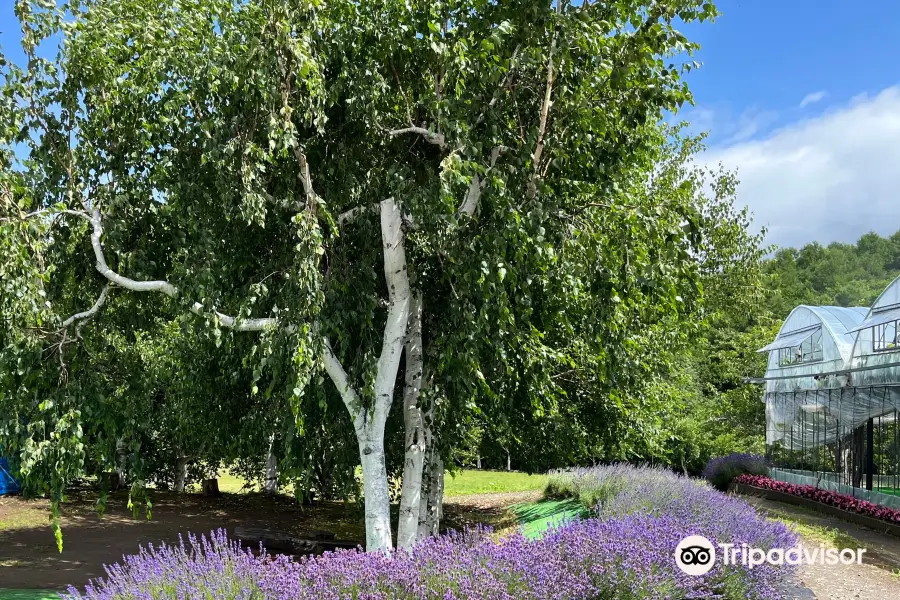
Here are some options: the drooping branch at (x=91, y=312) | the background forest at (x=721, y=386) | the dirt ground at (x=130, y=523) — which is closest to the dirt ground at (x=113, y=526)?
the dirt ground at (x=130, y=523)

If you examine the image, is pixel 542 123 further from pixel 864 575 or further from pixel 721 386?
pixel 721 386

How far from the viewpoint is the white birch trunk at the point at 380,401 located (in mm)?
6996

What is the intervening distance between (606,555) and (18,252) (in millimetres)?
5055

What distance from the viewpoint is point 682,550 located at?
537 centimetres

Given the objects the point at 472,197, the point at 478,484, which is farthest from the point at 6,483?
the point at 472,197

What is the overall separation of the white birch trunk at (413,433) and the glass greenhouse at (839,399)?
35.2ft

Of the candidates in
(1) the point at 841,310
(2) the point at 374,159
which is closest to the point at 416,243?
(2) the point at 374,159

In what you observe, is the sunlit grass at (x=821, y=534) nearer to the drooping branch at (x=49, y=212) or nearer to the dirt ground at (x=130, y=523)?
the dirt ground at (x=130, y=523)

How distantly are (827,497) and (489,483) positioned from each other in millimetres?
→ 11388

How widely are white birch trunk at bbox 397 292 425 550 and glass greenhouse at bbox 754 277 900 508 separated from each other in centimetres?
1073

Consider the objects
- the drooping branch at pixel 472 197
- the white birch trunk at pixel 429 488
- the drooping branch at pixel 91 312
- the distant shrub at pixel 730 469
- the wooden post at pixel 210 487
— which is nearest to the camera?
the drooping branch at pixel 91 312

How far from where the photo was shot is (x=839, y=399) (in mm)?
16516

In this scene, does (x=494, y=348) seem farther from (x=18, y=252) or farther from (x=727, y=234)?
(x=727, y=234)

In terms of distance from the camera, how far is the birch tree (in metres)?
6.04
